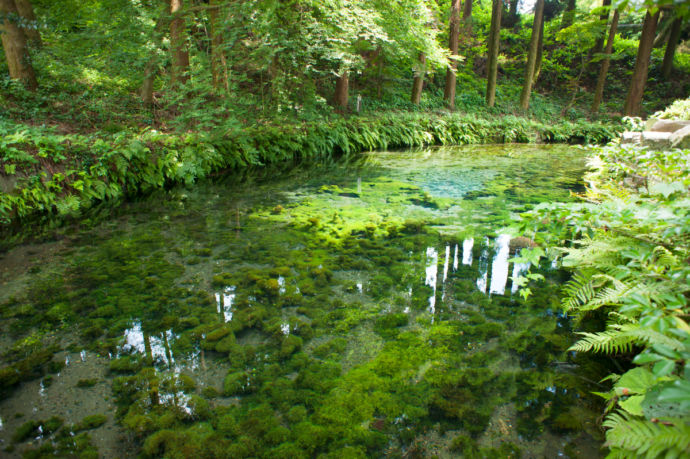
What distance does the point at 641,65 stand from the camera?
15.2 meters

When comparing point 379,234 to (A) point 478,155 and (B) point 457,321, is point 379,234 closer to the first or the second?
(B) point 457,321

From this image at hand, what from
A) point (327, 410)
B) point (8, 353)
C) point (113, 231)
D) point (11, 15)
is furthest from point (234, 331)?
point (11, 15)

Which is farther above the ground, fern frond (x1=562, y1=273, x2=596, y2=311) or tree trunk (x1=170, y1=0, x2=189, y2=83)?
tree trunk (x1=170, y1=0, x2=189, y2=83)

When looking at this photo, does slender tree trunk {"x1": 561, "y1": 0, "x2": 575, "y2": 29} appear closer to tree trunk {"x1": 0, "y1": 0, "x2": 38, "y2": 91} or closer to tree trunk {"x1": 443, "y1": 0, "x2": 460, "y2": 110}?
tree trunk {"x1": 443, "y1": 0, "x2": 460, "y2": 110}

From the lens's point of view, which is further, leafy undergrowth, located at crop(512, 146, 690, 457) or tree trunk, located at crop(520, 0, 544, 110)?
tree trunk, located at crop(520, 0, 544, 110)

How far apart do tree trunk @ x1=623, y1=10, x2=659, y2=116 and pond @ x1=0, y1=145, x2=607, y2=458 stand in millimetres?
14837

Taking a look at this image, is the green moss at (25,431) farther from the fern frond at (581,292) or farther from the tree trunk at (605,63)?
the tree trunk at (605,63)

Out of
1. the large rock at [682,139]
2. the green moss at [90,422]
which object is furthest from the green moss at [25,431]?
the large rock at [682,139]

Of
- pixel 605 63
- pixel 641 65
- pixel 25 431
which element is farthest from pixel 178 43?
pixel 605 63

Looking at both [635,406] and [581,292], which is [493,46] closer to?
[581,292]

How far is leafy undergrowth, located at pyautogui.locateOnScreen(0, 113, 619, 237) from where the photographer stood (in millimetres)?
5309

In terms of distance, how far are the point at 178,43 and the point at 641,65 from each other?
660 inches

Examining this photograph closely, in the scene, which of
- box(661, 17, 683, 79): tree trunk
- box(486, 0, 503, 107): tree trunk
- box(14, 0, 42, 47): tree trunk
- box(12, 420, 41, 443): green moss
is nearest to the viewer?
box(12, 420, 41, 443): green moss

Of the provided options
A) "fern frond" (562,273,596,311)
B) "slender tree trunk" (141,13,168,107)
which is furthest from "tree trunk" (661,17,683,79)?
"fern frond" (562,273,596,311)
